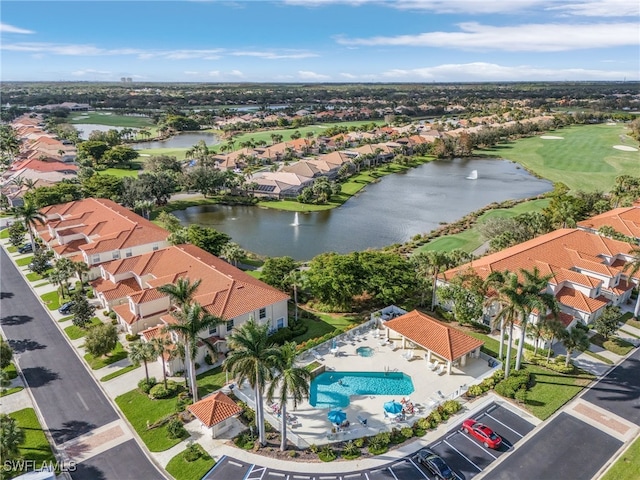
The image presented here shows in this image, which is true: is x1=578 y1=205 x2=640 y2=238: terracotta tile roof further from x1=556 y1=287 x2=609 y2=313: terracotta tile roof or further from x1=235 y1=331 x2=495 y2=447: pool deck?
x1=235 y1=331 x2=495 y2=447: pool deck

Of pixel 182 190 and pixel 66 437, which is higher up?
pixel 182 190

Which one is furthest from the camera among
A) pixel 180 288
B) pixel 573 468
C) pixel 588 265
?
pixel 588 265

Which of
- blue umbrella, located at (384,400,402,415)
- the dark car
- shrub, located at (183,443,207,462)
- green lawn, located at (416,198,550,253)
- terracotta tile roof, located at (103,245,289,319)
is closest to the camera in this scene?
the dark car

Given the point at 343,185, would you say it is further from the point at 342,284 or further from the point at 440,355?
the point at 440,355

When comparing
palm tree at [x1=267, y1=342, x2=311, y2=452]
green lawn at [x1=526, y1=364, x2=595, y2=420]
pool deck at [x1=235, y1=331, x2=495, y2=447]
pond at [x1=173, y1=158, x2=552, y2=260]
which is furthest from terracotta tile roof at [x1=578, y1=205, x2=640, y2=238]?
palm tree at [x1=267, y1=342, x2=311, y2=452]

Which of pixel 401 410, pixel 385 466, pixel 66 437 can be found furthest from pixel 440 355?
pixel 66 437

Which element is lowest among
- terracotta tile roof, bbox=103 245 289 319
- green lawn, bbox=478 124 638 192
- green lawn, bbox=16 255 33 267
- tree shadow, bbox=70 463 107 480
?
tree shadow, bbox=70 463 107 480
